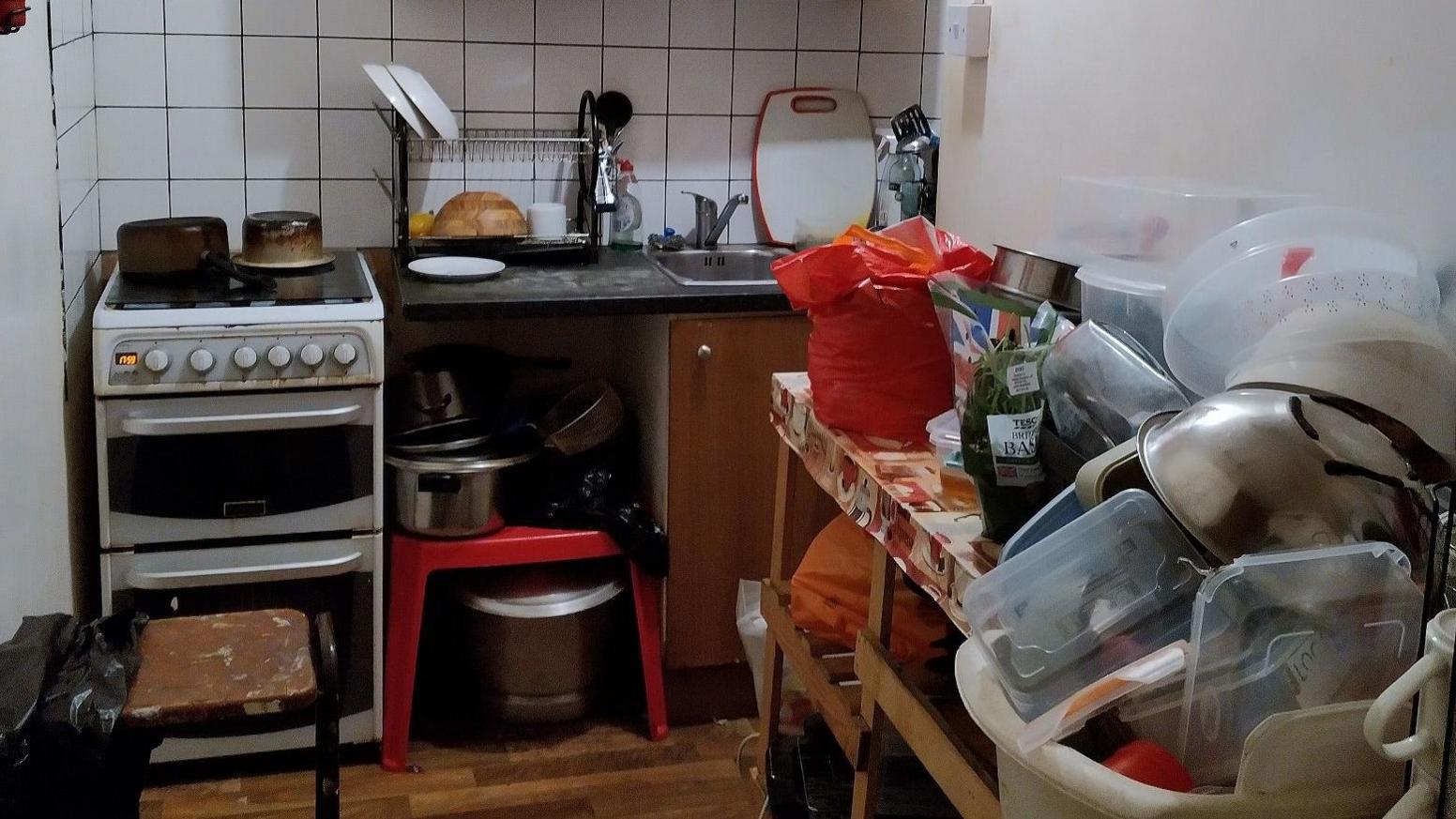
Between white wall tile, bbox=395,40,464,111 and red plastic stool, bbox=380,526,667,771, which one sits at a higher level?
white wall tile, bbox=395,40,464,111

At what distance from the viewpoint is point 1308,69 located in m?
1.56

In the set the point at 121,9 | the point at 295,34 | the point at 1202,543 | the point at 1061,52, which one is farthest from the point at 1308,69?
the point at 121,9

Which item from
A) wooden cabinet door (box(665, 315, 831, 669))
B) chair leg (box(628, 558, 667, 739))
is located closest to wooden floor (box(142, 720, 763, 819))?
chair leg (box(628, 558, 667, 739))

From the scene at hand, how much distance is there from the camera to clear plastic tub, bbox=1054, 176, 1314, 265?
5.10 ft

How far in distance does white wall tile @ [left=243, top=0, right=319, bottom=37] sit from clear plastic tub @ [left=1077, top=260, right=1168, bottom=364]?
1860mm

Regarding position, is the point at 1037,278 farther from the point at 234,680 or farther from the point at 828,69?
the point at 828,69

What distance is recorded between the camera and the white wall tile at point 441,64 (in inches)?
113

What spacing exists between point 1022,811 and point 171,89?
235 cm

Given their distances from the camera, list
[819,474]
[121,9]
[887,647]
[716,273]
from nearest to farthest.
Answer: [887,647]
[819,474]
[121,9]
[716,273]

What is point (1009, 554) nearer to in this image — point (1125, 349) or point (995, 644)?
point (995, 644)

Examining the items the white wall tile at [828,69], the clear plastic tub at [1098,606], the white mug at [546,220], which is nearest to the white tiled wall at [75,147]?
the white mug at [546,220]

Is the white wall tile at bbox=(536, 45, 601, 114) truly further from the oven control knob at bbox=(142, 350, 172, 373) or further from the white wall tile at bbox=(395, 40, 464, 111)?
the oven control knob at bbox=(142, 350, 172, 373)

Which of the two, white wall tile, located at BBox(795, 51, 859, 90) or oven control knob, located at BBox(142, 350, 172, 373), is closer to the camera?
oven control knob, located at BBox(142, 350, 172, 373)

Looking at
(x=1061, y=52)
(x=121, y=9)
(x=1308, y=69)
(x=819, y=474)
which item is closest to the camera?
(x=1308, y=69)
